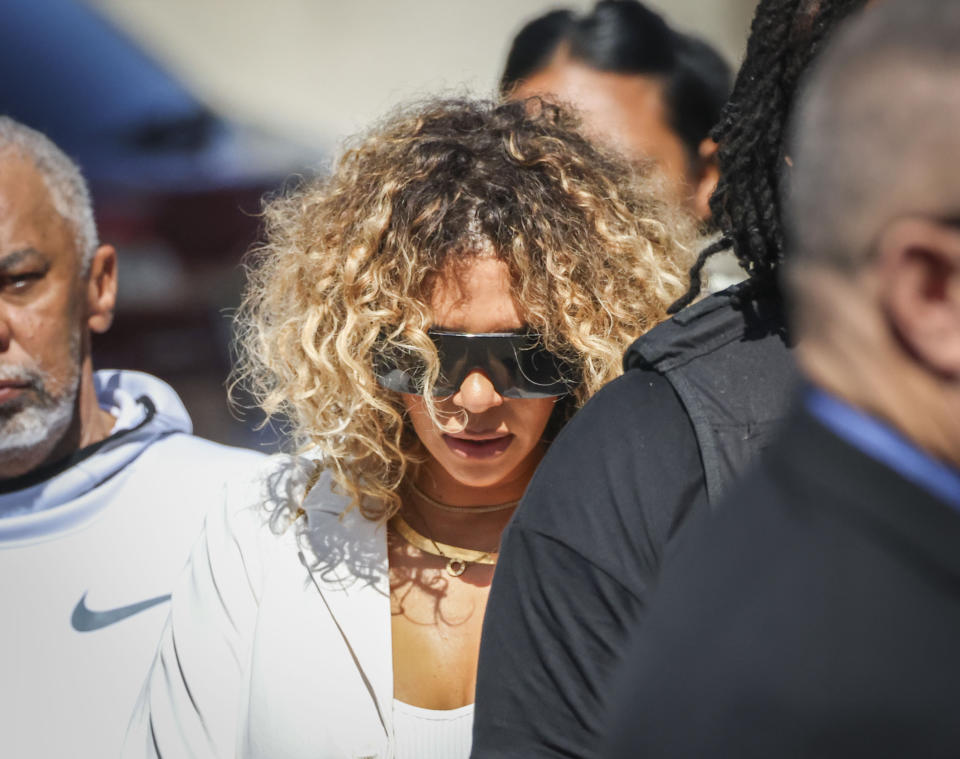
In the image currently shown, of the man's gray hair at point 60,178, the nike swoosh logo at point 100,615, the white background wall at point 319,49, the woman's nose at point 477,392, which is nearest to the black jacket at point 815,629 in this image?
the woman's nose at point 477,392

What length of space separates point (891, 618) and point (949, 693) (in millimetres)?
51

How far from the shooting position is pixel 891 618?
579 millimetres

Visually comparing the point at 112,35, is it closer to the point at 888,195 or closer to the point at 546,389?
the point at 546,389

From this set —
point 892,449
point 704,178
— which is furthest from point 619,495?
point 704,178

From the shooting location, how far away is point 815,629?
0.59 m

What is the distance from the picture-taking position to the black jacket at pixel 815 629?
22.5 inches

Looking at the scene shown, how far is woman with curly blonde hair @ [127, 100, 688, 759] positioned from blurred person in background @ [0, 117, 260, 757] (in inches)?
15.0

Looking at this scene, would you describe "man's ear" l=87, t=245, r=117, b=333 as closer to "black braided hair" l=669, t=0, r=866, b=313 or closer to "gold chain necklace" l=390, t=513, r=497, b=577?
"gold chain necklace" l=390, t=513, r=497, b=577

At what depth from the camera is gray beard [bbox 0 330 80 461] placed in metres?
2.52

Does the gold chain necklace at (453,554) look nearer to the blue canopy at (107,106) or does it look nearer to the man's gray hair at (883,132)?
the man's gray hair at (883,132)

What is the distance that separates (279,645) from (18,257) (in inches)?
50.1

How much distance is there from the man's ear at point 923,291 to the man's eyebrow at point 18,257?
7.76 feet

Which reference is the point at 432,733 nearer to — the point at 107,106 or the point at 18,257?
the point at 18,257

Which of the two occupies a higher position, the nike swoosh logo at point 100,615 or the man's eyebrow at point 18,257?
the man's eyebrow at point 18,257
